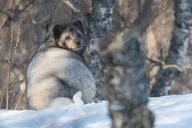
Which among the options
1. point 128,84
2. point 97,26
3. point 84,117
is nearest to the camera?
point 128,84

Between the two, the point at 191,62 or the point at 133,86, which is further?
the point at 191,62

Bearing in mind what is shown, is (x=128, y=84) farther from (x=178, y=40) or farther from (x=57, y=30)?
(x=178, y=40)

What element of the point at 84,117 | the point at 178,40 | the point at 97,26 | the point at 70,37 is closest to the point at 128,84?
the point at 84,117

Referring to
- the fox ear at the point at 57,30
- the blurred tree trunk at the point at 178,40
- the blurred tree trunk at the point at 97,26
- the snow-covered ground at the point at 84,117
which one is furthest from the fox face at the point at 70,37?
the snow-covered ground at the point at 84,117

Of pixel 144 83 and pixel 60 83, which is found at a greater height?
pixel 144 83

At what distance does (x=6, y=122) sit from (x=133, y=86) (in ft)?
4.42

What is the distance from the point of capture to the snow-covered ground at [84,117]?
351cm

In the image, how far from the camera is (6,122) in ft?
12.4

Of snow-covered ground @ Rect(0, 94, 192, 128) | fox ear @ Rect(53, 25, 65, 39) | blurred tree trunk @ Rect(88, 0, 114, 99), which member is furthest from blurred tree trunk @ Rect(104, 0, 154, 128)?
blurred tree trunk @ Rect(88, 0, 114, 99)

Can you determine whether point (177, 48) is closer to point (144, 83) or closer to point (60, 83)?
point (60, 83)

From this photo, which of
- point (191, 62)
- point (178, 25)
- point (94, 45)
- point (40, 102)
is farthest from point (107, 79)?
point (191, 62)

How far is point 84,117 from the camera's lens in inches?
144

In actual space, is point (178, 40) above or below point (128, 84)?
below

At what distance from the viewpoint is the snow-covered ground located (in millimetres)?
3514
